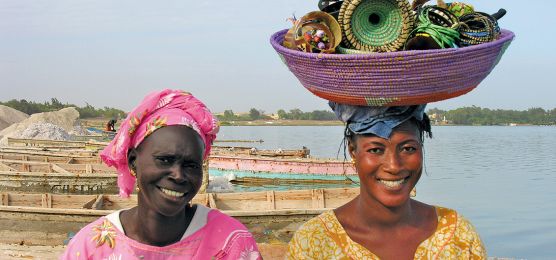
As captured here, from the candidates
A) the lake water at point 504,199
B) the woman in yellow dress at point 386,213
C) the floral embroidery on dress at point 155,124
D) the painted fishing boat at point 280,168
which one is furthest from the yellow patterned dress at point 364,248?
the painted fishing boat at point 280,168

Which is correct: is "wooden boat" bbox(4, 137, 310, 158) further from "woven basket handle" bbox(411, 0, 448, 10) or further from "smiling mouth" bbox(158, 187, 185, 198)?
"woven basket handle" bbox(411, 0, 448, 10)

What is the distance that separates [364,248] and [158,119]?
1.12 meters

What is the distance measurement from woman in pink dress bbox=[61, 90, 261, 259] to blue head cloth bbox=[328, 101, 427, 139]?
0.63 metres

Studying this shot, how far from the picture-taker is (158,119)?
2221mm

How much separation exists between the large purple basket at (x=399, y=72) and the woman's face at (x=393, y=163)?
0.59 feet

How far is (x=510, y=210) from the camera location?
22.0 m

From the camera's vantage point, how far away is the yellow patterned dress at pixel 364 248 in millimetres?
2457

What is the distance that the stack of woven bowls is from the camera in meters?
2.06

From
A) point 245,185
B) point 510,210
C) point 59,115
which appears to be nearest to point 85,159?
point 245,185

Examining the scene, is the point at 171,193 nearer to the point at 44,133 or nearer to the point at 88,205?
the point at 88,205

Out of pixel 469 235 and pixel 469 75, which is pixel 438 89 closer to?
pixel 469 75

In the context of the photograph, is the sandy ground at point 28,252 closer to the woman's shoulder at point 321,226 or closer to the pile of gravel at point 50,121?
the woman's shoulder at point 321,226

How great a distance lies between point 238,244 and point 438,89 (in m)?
1.13

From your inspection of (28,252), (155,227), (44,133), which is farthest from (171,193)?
(44,133)
